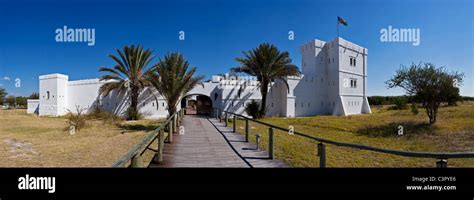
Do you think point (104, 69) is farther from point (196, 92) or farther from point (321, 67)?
point (321, 67)

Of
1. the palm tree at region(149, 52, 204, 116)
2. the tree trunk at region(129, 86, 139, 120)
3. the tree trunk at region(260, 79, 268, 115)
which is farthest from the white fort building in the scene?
the palm tree at region(149, 52, 204, 116)

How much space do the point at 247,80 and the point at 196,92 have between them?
523cm

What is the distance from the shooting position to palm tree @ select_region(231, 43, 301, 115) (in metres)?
17.4

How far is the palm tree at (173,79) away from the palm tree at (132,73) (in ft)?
22.7

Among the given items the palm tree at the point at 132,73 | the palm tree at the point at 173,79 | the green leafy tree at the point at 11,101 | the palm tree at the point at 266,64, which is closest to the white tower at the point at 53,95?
the palm tree at the point at 132,73

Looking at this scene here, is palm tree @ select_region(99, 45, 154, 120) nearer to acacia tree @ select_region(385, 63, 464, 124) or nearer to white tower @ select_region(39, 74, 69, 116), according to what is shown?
white tower @ select_region(39, 74, 69, 116)

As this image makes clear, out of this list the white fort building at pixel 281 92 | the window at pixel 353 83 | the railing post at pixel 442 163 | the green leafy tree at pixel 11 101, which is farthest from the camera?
the green leafy tree at pixel 11 101

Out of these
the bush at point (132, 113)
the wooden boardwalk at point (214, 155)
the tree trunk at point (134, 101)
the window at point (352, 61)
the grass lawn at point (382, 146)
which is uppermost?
the window at point (352, 61)

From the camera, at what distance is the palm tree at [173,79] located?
11188 millimetres

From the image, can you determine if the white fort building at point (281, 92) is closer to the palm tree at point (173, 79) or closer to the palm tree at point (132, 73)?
the palm tree at point (132, 73)

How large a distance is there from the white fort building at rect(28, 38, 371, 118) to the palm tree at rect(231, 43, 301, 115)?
237 centimetres
